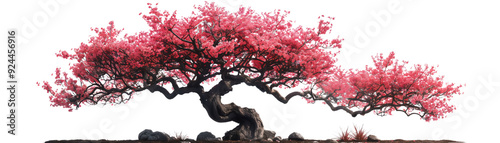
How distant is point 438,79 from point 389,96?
1.32 meters

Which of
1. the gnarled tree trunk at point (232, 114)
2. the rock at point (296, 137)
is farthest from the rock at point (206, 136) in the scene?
the rock at point (296, 137)

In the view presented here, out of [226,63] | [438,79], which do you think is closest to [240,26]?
[226,63]

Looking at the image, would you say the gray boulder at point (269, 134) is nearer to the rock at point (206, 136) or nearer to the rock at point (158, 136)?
the rock at point (206, 136)

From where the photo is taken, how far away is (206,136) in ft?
38.5

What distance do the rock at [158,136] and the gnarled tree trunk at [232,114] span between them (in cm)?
130

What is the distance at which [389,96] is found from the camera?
11.4m

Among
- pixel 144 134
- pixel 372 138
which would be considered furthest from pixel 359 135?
pixel 144 134

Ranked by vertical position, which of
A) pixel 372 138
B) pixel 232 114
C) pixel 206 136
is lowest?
pixel 372 138

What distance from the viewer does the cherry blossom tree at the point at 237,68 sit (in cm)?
985

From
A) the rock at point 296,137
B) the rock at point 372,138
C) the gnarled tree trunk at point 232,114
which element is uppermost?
the gnarled tree trunk at point 232,114

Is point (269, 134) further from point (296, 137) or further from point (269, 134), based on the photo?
point (296, 137)

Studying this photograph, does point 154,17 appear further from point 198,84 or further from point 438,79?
point 438,79

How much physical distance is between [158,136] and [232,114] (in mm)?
2033

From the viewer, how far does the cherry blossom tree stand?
32.3ft
